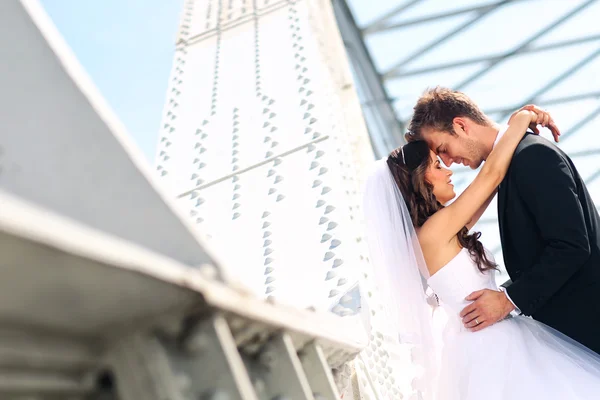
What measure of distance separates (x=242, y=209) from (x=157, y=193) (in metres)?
2.84

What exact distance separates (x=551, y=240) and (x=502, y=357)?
466mm

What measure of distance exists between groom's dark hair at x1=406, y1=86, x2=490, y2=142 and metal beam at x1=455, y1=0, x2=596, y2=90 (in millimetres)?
5764

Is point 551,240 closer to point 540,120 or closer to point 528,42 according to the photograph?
point 540,120

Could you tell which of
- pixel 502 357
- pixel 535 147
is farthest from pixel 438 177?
pixel 502 357

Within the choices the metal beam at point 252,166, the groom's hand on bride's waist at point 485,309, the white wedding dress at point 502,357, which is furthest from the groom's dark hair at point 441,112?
the metal beam at point 252,166

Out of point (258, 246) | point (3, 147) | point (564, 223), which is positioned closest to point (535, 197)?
point (564, 223)

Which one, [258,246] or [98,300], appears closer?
[98,300]

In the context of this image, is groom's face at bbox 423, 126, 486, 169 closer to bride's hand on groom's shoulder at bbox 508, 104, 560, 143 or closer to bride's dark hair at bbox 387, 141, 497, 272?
bride's dark hair at bbox 387, 141, 497, 272

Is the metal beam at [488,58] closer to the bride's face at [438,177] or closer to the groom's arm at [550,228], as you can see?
the bride's face at [438,177]

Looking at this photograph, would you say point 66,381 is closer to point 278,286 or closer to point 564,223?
point 564,223

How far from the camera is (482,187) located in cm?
259

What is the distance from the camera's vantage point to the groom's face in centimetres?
276

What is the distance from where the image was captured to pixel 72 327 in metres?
0.56

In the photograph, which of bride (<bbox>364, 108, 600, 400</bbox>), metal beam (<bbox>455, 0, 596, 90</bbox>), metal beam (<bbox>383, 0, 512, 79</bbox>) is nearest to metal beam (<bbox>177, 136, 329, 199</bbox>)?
bride (<bbox>364, 108, 600, 400</bbox>)
